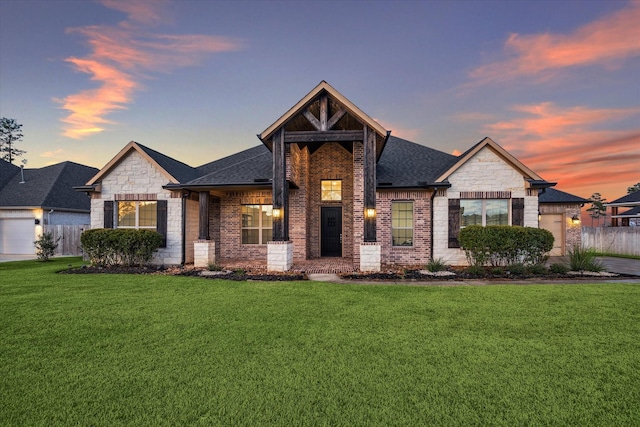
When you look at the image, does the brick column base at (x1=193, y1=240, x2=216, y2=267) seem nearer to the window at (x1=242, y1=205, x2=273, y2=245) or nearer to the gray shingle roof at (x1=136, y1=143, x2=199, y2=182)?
the window at (x1=242, y1=205, x2=273, y2=245)

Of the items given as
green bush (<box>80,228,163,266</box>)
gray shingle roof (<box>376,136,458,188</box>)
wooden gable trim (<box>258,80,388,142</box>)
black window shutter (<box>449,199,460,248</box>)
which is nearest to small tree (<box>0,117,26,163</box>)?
green bush (<box>80,228,163,266</box>)

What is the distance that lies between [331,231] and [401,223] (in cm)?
330

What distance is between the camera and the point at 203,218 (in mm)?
11625

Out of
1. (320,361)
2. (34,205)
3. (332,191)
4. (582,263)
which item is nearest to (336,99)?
(332,191)

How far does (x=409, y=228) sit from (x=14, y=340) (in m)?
11.4

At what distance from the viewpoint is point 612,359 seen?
3.39 meters

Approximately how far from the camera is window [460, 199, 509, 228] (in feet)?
38.0

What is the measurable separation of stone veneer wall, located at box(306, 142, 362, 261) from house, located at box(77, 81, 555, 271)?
0.05 m

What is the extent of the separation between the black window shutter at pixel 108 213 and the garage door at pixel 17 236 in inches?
361

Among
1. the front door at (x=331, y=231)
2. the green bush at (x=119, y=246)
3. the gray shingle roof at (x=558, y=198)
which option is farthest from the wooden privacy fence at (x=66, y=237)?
the gray shingle roof at (x=558, y=198)

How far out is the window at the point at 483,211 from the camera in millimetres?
11586

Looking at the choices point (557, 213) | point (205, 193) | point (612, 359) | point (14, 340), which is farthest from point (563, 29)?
point (14, 340)

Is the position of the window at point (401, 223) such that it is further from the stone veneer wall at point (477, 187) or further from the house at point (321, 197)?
the stone veneer wall at point (477, 187)

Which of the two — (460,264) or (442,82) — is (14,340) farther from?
(442,82)
